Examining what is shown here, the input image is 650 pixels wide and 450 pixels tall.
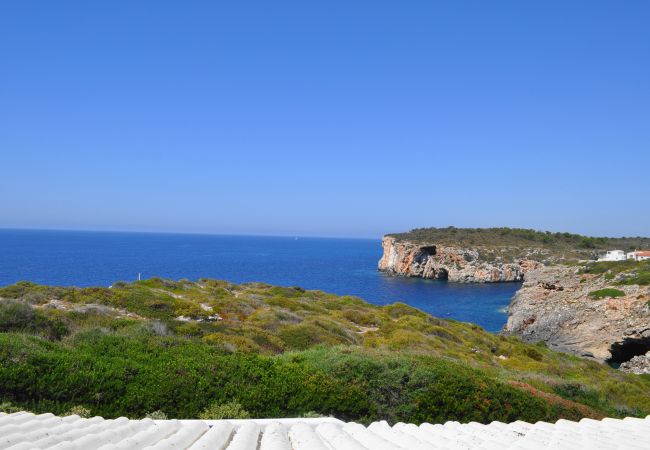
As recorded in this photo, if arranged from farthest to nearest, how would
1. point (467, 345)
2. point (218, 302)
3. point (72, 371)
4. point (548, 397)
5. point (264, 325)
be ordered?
point (218, 302), point (467, 345), point (264, 325), point (548, 397), point (72, 371)

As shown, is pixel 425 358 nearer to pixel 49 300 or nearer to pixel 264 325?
pixel 264 325

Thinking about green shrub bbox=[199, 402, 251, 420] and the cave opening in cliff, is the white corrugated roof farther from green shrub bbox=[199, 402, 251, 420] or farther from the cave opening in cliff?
the cave opening in cliff

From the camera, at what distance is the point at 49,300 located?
2361cm

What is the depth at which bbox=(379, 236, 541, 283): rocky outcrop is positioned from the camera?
94.2m

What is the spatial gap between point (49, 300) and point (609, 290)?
45.7 meters

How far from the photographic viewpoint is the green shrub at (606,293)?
4112cm

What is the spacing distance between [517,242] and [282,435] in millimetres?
115184

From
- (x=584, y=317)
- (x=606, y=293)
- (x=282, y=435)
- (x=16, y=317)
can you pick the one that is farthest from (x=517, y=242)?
(x=282, y=435)

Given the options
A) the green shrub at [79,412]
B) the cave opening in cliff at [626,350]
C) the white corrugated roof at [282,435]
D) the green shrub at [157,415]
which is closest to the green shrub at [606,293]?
the cave opening in cliff at [626,350]

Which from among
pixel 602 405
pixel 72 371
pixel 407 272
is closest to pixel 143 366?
pixel 72 371

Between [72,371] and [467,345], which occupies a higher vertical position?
[72,371]

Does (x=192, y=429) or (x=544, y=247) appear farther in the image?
(x=544, y=247)

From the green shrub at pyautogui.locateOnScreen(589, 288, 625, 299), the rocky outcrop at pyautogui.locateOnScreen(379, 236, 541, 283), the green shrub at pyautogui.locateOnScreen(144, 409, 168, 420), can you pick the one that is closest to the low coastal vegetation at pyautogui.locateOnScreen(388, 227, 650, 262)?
the rocky outcrop at pyautogui.locateOnScreen(379, 236, 541, 283)

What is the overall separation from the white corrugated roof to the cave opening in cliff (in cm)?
3438
